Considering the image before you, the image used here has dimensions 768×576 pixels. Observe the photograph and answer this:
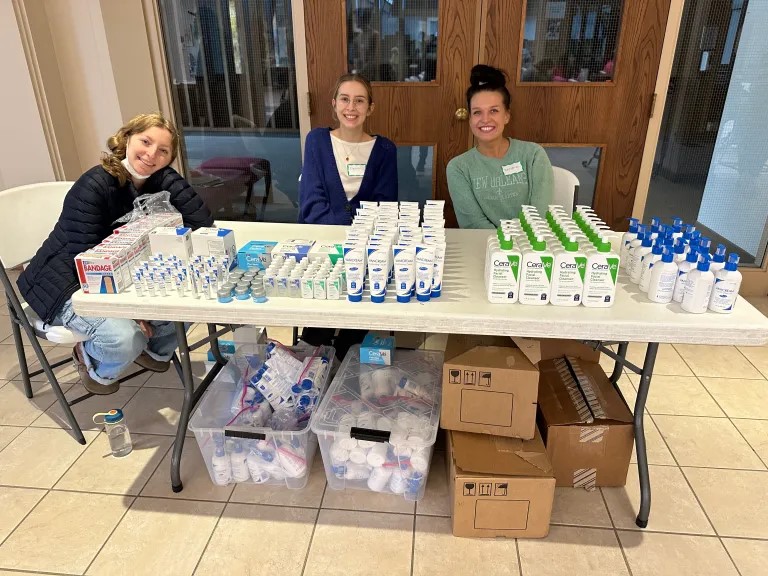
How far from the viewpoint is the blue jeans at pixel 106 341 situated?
2.04 meters

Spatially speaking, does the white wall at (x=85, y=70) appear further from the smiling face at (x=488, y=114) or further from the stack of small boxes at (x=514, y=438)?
the stack of small boxes at (x=514, y=438)

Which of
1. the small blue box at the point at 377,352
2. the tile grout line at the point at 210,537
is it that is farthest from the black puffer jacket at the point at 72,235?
the small blue box at the point at 377,352

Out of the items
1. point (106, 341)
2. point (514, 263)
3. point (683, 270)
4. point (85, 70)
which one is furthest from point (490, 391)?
point (85, 70)

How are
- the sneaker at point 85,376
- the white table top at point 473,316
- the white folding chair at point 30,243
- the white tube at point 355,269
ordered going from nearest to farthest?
the white table top at point 473,316 → the white tube at point 355,269 → the white folding chair at point 30,243 → the sneaker at point 85,376

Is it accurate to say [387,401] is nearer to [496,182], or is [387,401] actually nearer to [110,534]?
[110,534]

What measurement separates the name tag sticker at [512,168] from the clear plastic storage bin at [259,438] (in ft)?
4.20

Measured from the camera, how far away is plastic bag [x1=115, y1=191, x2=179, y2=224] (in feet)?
6.72

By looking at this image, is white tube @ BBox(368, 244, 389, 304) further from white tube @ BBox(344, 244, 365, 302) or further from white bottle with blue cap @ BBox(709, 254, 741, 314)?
white bottle with blue cap @ BBox(709, 254, 741, 314)

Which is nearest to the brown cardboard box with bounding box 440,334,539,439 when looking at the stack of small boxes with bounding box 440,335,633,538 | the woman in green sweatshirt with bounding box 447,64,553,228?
the stack of small boxes with bounding box 440,335,633,538

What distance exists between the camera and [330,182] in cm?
265

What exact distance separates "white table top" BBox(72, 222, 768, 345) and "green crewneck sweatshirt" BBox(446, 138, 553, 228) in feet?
3.02

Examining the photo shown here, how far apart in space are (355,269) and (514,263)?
464mm

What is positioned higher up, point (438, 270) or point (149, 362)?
point (438, 270)

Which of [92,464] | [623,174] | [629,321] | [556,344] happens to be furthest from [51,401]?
[623,174]
